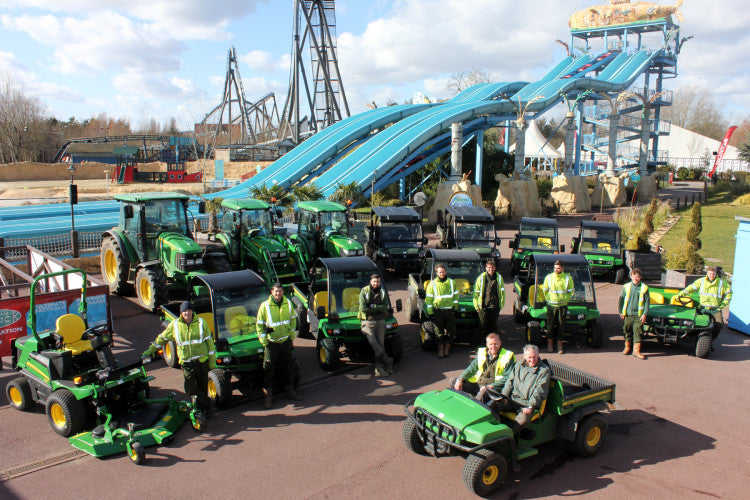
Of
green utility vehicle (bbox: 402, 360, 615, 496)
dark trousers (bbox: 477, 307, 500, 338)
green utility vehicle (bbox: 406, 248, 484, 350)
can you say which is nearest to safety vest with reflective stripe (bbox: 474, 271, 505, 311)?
dark trousers (bbox: 477, 307, 500, 338)

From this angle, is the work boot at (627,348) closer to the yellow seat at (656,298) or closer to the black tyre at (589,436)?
the yellow seat at (656,298)

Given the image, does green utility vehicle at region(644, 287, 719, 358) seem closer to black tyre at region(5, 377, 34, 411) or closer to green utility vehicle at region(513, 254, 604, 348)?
green utility vehicle at region(513, 254, 604, 348)

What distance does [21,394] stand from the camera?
24.4 feet

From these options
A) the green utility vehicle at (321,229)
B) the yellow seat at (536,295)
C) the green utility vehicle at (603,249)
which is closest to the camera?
the yellow seat at (536,295)

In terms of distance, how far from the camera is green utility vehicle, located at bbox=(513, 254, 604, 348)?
33.7ft

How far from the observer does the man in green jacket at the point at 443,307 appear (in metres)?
9.76

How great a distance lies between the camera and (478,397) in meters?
6.35

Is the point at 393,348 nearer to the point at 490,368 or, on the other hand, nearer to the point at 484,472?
the point at 490,368

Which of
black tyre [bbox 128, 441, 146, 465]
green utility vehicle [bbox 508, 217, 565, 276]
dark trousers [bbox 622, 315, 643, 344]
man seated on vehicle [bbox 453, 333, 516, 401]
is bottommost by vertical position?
black tyre [bbox 128, 441, 146, 465]

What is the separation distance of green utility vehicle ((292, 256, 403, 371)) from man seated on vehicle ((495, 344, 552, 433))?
124 inches

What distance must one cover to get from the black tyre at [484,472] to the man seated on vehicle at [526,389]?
1.56 feet

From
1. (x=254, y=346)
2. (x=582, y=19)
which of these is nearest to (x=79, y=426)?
(x=254, y=346)

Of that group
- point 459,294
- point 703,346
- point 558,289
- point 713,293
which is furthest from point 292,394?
point 713,293

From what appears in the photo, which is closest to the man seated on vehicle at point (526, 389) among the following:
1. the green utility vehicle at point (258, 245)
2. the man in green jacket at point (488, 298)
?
the man in green jacket at point (488, 298)
